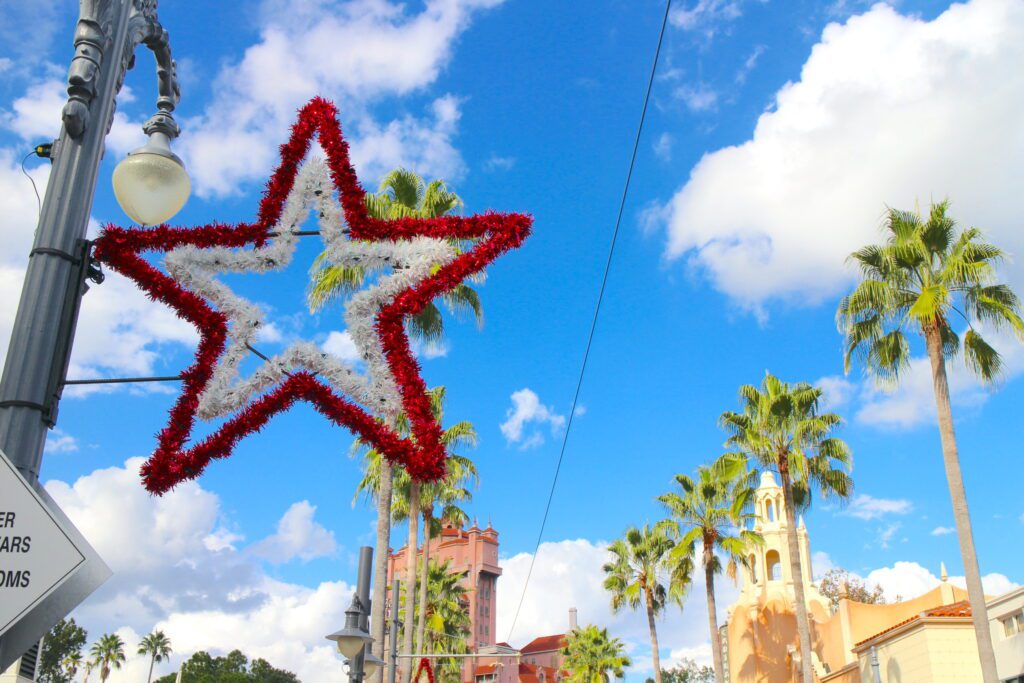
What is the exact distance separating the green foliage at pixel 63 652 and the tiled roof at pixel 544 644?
75.1 metres

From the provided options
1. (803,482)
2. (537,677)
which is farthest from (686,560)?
(537,677)

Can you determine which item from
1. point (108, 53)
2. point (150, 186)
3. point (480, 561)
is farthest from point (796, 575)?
point (480, 561)

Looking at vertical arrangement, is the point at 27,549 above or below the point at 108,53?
below

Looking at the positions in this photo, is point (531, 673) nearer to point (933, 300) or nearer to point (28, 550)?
point (933, 300)

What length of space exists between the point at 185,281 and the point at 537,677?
4960 inches

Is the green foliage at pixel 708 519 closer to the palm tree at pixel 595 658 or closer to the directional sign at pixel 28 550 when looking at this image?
the palm tree at pixel 595 658

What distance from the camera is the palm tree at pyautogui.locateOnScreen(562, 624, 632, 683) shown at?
1986 inches

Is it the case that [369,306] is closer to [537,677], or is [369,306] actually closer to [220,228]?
[220,228]

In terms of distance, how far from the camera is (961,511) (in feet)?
75.0

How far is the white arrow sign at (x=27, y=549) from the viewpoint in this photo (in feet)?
11.0

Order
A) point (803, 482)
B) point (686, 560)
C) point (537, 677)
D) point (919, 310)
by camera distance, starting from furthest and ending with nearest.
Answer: point (537, 677), point (686, 560), point (803, 482), point (919, 310)

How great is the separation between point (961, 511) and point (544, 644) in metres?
137

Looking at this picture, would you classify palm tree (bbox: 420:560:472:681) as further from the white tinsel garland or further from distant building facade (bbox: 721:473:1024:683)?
the white tinsel garland

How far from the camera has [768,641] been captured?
5800 cm
